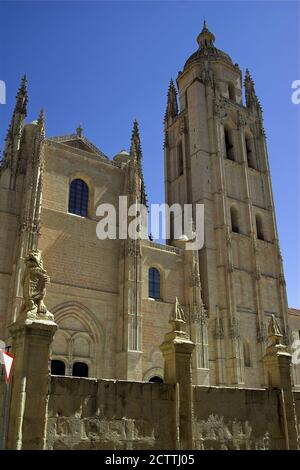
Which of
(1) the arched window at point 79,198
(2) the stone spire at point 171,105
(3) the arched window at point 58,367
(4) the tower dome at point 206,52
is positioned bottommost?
(3) the arched window at point 58,367

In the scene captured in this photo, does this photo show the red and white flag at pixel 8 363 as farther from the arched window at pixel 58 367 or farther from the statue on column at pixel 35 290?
the arched window at pixel 58 367

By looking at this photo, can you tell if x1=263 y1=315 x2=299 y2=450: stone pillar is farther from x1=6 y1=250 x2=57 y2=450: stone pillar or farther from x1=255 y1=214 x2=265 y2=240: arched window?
x1=255 y1=214 x2=265 y2=240: arched window

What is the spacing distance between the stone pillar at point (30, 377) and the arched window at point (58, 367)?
518 inches

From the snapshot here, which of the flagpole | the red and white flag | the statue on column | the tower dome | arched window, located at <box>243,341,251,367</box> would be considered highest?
the tower dome

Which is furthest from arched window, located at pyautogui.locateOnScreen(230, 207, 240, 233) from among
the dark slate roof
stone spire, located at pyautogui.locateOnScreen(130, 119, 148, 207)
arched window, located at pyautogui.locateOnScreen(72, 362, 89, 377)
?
arched window, located at pyautogui.locateOnScreen(72, 362, 89, 377)

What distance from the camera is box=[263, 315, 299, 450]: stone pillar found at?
9.57 metres

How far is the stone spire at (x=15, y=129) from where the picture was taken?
2111 centimetres

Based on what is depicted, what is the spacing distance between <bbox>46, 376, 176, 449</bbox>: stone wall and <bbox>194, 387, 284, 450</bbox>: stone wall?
0.79 meters

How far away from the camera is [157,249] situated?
25.5m

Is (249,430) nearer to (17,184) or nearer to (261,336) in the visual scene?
(17,184)

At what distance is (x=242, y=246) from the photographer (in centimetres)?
3038

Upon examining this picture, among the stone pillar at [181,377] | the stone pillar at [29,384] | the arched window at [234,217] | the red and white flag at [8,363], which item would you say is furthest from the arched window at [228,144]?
the red and white flag at [8,363]

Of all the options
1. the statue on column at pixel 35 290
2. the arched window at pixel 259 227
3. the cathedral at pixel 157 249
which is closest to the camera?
the statue on column at pixel 35 290
